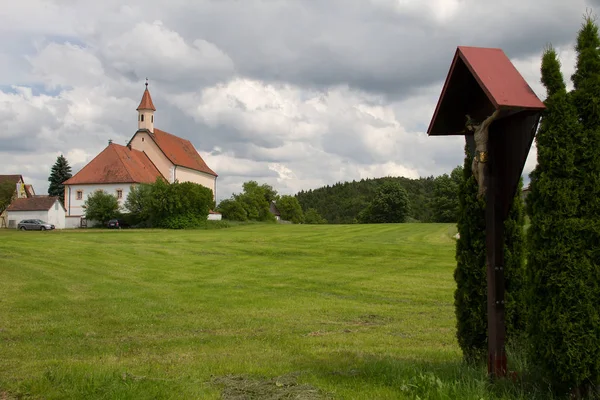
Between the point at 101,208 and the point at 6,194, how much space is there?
61.9 feet

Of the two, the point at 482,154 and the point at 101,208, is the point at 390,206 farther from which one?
the point at 482,154

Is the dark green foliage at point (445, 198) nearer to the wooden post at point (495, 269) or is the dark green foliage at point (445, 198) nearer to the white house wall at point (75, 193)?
the white house wall at point (75, 193)

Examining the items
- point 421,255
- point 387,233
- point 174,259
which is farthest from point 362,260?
point 387,233

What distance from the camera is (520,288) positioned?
22.1 ft

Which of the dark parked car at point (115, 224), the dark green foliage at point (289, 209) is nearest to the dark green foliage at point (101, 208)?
the dark parked car at point (115, 224)

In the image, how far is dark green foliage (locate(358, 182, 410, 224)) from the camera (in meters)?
89.4

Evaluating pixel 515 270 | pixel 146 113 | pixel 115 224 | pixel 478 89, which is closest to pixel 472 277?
pixel 515 270

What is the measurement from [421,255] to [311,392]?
77.4 feet

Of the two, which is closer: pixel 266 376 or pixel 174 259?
pixel 266 376

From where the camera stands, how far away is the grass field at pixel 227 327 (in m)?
5.64

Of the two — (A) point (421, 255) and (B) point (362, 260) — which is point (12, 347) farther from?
(A) point (421, 255)

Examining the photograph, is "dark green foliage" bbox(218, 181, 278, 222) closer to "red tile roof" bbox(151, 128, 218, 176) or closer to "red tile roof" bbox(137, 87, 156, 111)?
"red tile roof" bbox(151, 128, 218, 176)

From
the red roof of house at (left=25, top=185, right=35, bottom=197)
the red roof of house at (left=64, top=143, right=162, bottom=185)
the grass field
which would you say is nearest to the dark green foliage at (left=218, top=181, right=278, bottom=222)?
the red roof of house at (left=64, top=143, right=162, bottom=185)

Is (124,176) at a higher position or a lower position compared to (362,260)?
higher
